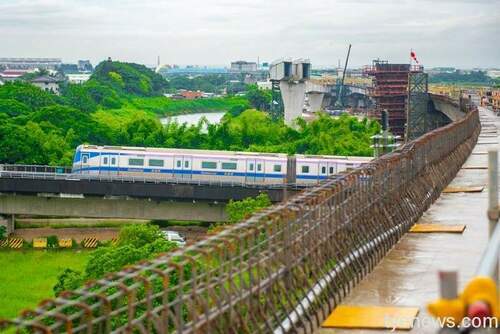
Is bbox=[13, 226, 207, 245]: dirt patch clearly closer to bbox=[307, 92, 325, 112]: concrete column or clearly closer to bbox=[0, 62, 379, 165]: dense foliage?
bbox=[0, 62, 379, 165]: dense foliage

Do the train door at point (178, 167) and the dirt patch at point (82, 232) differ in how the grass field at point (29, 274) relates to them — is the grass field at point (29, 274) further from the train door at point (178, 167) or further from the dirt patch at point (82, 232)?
the train door at point (178, 167)

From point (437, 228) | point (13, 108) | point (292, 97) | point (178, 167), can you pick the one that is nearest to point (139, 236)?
point (178, 167)

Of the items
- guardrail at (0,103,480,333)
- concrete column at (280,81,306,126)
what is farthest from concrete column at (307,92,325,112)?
guardrail at (0,103,480,333)

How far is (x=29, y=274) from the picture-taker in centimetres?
4256

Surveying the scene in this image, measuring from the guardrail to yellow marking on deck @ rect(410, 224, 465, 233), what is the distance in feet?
0.49

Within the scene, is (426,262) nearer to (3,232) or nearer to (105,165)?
(105,165)

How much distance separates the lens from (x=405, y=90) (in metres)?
91.7

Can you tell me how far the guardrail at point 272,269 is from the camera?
7094mm

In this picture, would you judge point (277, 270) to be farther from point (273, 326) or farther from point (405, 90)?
point (405, 90)

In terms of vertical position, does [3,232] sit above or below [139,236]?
below

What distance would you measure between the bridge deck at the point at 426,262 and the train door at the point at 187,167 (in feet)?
110

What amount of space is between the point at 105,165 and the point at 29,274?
12.0 m

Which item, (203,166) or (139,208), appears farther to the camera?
(203,166)

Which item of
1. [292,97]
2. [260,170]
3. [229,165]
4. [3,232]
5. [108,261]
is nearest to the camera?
[108,261]
